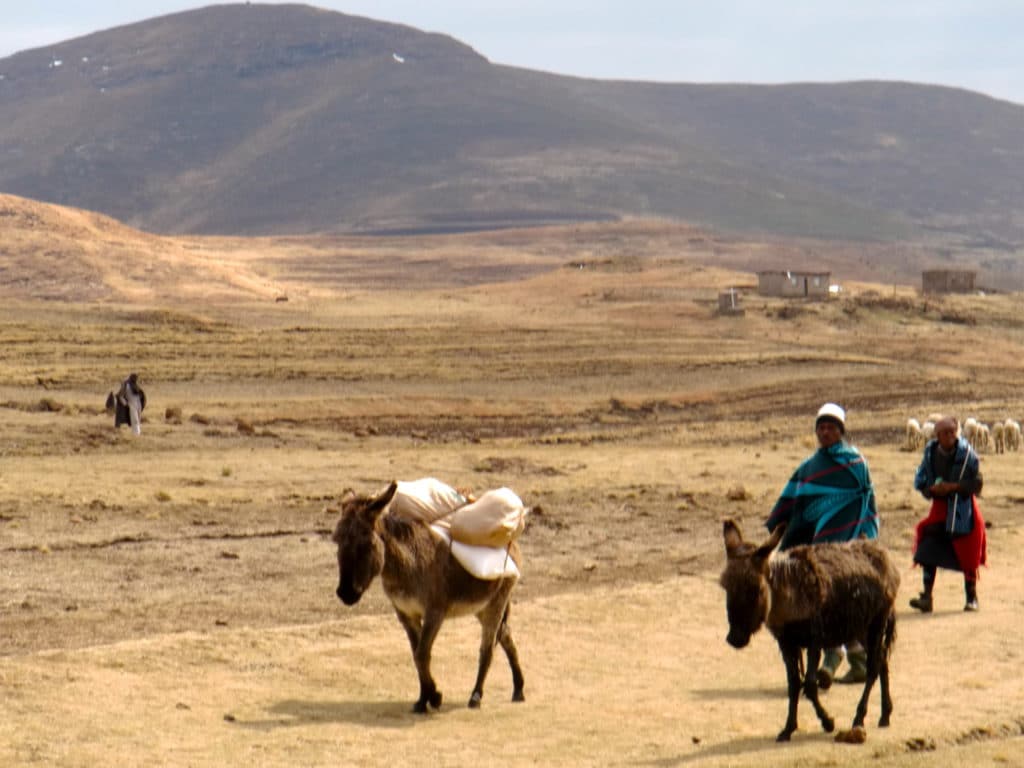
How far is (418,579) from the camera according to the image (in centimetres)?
1064

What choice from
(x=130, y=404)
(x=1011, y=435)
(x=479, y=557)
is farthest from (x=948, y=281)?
(x=479, y=557)

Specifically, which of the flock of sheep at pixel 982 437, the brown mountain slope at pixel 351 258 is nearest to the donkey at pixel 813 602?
the flock of sheep at pixel 982 437

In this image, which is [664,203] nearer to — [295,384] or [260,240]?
[260,240]

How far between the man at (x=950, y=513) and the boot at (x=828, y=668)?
267 cm

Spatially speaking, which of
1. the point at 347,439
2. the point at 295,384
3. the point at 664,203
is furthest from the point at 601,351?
the point at 664,203

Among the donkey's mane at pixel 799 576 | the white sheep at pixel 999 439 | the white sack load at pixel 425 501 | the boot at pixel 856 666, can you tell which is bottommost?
the white sheep at pixel 999 439

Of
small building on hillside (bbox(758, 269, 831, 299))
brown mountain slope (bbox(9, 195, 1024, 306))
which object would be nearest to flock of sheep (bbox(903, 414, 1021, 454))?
small building on hillside (bbox(758, 269, 831, 299))

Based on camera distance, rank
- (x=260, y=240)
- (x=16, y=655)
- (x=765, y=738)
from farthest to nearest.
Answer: (x=260, y=240)
(x=16, y=655)
(x=765, y=738)

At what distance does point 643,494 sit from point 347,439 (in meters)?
9.31

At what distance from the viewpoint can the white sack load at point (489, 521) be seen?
35.7 ft

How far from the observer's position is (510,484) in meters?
24.0

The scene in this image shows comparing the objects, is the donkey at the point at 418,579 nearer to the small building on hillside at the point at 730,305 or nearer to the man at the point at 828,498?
the man at the point at 828,498

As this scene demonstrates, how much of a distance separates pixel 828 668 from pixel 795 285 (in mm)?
52325

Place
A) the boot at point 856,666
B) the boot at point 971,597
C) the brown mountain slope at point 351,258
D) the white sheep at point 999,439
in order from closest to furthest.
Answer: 1. the boot at point 856,666
2. the boot at point 971,597
3. the white sheep at point 999,439
4. the brown mountain slope at point 351,258
